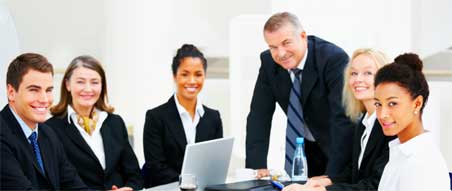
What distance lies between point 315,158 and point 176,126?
0.71 m

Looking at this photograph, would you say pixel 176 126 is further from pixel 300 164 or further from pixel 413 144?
pixel 413 144

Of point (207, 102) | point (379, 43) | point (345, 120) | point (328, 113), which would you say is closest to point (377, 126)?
point (345, 120)

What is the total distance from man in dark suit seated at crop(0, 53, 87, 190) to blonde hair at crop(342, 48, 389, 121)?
4.22 feet

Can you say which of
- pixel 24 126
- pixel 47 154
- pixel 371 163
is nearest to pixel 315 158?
pixel 371 163

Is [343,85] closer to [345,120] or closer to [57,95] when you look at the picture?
[345,120]

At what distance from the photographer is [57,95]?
18.4 feet

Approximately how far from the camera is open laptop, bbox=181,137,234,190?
9.78 feet

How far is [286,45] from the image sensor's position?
351cm

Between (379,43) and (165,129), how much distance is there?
5.38 feet

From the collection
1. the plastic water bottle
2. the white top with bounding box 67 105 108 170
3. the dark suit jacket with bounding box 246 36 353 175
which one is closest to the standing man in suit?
the dark suit jacket with bounding box 246 36 353 175

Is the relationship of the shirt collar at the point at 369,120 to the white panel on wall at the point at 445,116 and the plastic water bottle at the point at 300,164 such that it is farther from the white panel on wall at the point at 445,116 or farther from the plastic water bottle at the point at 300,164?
the white panel on wall at the point at 445,116

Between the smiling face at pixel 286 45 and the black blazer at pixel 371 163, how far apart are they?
1.78 ft

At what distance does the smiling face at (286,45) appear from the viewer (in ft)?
11.4

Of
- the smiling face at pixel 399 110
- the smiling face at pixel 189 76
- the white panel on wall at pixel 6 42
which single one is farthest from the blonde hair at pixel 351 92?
the white panel on wall at pixel 6 42
